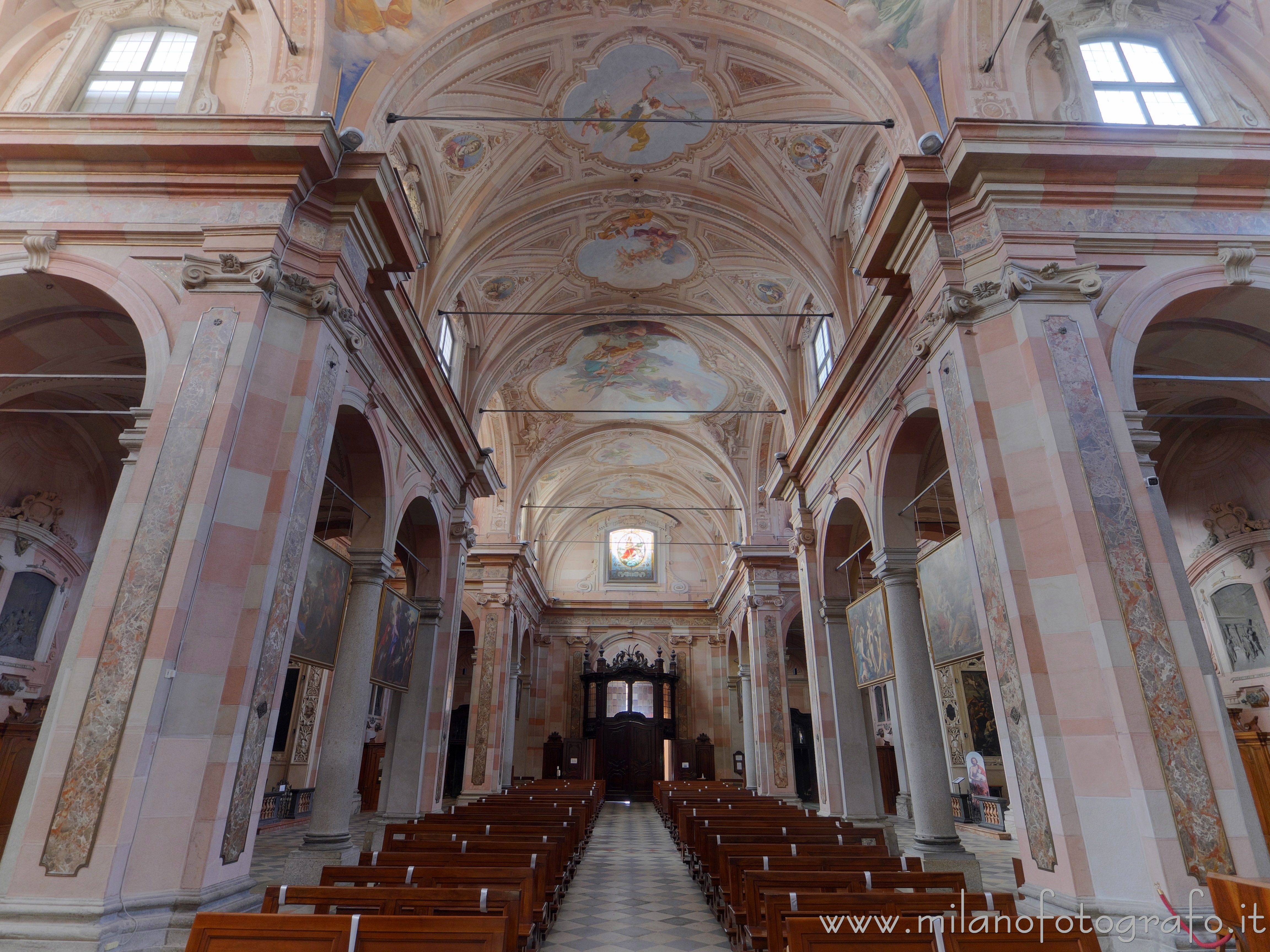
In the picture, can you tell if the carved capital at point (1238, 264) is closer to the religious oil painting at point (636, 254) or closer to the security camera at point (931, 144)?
the security camera at point (931, 144)

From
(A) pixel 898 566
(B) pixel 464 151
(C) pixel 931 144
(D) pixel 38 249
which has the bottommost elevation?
(A) pixel 898 566

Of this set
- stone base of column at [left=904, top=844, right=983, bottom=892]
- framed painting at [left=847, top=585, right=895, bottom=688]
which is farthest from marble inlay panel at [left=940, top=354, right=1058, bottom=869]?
framed painting at [left=847, top=585, right=895, bottom=688]

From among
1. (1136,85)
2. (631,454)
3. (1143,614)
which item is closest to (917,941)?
(1143,614)

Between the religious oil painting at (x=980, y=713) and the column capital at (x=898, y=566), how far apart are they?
10155 millimetres

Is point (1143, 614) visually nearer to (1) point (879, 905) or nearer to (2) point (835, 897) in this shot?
(1) point (879, 905)

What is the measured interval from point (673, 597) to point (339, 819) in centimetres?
2219

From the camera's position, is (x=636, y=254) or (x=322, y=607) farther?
(x=636, y=254)

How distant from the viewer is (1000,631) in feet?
21.6

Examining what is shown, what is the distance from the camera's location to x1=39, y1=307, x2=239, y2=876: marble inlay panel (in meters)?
5.34

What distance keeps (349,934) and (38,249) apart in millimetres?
7360

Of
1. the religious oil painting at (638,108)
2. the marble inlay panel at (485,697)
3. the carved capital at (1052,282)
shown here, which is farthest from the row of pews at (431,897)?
the religious oil painting at (638,108)

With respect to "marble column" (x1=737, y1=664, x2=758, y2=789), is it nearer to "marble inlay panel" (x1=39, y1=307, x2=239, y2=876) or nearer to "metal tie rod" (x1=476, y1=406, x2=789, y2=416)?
"metal tie rod" (x1=476, y1=406, x2=789, y2=416)

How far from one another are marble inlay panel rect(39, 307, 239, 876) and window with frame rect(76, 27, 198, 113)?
371cm

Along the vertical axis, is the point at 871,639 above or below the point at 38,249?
below
